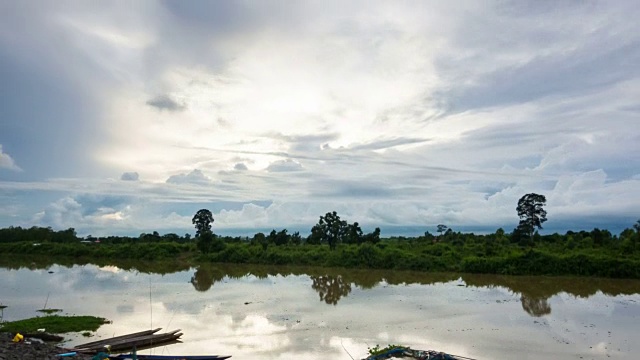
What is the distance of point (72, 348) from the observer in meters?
11.8

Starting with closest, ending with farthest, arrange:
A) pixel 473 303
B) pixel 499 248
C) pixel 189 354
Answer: pixel 189 354
pixel 473 303
pixel 499 248

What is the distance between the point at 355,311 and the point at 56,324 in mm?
10682

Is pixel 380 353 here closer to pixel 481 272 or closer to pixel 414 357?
pixel 414 357

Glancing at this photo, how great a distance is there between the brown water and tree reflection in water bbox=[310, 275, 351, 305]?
0.21ft

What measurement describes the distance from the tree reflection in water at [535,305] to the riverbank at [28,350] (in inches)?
628

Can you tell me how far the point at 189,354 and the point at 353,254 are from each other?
23780 millimetres

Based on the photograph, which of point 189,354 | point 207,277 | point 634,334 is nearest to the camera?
point 189,354

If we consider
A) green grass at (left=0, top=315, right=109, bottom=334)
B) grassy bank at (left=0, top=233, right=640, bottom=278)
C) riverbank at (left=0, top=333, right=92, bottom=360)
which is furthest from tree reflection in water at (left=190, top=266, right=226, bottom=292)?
riverbank at (left=0, top=333, right=92, bottom=360)

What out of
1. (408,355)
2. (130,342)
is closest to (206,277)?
(130,342)

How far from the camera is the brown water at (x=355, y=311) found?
12586mm

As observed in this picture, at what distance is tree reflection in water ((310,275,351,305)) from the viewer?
70.1 feet

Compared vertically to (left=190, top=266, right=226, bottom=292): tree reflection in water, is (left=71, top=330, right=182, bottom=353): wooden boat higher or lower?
lower

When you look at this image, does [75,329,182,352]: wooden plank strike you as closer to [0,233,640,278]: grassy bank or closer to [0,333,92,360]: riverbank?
[0,333,92,360]: riverbank

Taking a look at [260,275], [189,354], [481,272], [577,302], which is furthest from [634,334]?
[260,275]
